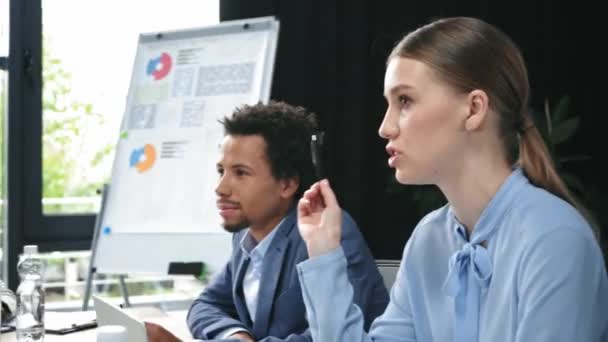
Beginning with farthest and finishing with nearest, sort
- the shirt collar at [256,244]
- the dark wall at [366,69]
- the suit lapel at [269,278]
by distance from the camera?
the dark wall at [366,69]
the shirt collar at [256,244]
the suit lapel at [269,278]

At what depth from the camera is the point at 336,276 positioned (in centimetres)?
140

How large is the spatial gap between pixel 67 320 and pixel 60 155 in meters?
2.01

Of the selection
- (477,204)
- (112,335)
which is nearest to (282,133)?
(477,204)

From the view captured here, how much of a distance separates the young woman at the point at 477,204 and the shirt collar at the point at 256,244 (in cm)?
52

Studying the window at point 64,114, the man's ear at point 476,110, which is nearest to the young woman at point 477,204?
the man's ear at point 476,110

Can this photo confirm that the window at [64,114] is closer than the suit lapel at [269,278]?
No

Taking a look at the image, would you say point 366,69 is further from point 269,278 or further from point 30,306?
point 30,306

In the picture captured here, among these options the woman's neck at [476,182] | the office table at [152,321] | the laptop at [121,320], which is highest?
the woman's neck at [476,182]

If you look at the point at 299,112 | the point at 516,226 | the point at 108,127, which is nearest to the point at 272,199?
the point at 299,112

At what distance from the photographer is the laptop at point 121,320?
1378mm

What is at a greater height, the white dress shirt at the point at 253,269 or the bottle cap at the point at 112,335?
the bottle cap at the point at 112,335

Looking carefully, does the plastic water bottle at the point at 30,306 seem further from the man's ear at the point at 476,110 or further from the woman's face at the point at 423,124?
the man's ear at the point at 476,110

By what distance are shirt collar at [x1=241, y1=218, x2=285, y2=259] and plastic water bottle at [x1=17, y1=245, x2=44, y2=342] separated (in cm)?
48

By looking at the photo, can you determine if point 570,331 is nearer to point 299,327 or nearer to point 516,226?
point 516,226
